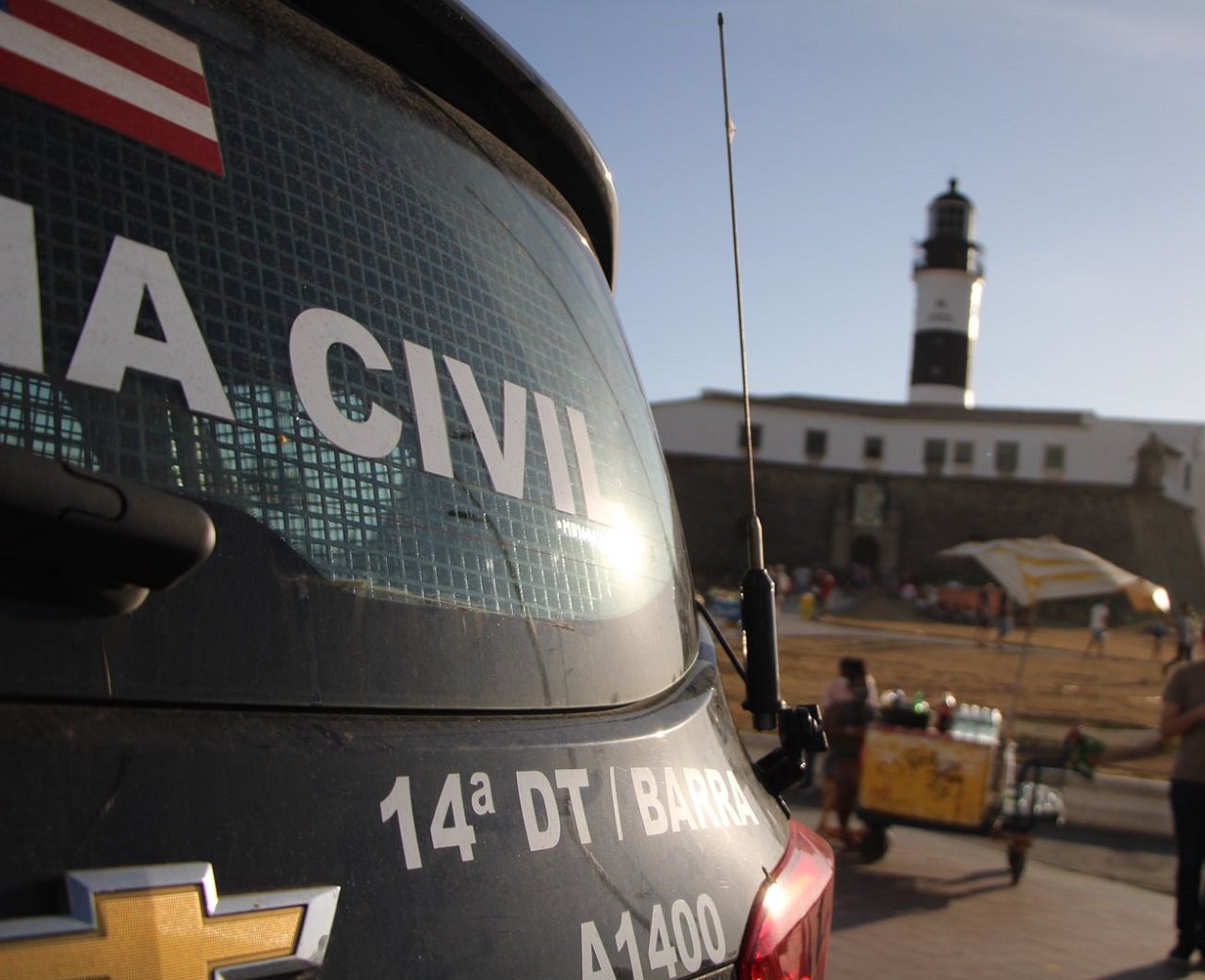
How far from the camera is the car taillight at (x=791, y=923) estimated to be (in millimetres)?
1583

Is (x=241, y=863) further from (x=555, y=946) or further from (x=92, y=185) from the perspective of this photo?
(x=92, y=185)

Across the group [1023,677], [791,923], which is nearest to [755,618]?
[791,923]

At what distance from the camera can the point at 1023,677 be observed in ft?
88.2

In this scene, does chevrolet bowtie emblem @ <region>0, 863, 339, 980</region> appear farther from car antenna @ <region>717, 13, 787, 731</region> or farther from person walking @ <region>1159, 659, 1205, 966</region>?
person walking @ <region>1159, 659, 1205, 966</region>

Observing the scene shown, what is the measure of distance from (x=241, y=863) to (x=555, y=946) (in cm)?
36

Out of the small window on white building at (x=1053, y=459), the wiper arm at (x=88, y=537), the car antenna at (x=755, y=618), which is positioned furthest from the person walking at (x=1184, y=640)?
the wiper arm at (x=88, y=537)

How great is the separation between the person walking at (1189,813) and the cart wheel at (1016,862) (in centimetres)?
178

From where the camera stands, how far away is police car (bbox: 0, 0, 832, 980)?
1023 millimetres

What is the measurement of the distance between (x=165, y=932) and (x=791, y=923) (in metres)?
0.88

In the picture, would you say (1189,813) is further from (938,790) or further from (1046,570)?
(1046,570)

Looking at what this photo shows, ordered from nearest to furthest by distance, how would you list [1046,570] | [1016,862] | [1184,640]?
[1016,862]
[1046,570]
[1184,640]

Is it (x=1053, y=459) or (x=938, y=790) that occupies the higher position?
(x=1053, y=459)

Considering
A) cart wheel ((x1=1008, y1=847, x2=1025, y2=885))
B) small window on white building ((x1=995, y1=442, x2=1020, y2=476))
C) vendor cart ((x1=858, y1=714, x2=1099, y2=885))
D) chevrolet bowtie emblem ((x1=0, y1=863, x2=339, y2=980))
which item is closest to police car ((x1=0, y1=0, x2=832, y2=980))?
chevrolet bowtie emblem ((x1=0, y1=863, x2=339, y2=980))

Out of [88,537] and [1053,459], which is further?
[1053,459]
